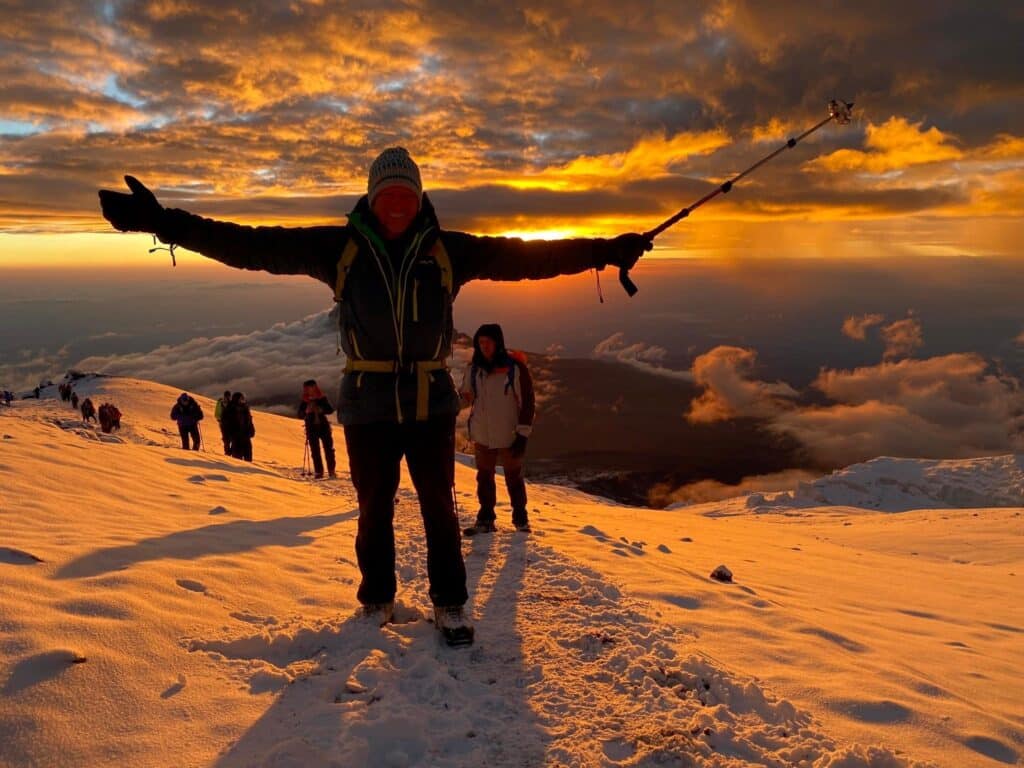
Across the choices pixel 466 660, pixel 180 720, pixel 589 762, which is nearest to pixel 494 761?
pixel 589 762

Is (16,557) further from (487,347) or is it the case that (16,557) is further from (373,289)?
(487,347)

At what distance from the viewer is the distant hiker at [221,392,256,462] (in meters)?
18.6

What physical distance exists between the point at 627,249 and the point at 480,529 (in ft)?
14.7

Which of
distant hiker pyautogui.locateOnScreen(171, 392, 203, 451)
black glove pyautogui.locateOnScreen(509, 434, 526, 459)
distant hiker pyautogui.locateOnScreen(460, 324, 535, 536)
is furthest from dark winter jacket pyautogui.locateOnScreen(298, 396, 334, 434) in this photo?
black glove pyautogui.locateOnScreen(509, 434, 526, 459)

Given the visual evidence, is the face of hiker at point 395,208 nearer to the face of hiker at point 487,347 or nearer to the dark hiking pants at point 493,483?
the face of hiker at point 487,347

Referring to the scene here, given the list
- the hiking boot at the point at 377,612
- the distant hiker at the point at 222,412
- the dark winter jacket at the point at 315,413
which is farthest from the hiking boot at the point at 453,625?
the distant hiker at the point at 222,412

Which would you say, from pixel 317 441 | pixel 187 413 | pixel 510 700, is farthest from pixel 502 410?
pixel 187 413

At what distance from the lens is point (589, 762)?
2797mm

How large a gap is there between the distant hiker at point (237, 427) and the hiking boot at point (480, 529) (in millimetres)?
13330

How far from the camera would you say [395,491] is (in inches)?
156

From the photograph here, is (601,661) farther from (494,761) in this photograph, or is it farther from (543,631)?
(494,761)

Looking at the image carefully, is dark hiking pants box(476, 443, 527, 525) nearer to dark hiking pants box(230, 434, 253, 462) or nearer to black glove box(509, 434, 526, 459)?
black glove box(509, 434, 526, 459)

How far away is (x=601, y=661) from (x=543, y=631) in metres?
0.58

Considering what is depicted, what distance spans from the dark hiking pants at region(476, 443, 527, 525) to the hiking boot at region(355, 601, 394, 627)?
3.68 metres
